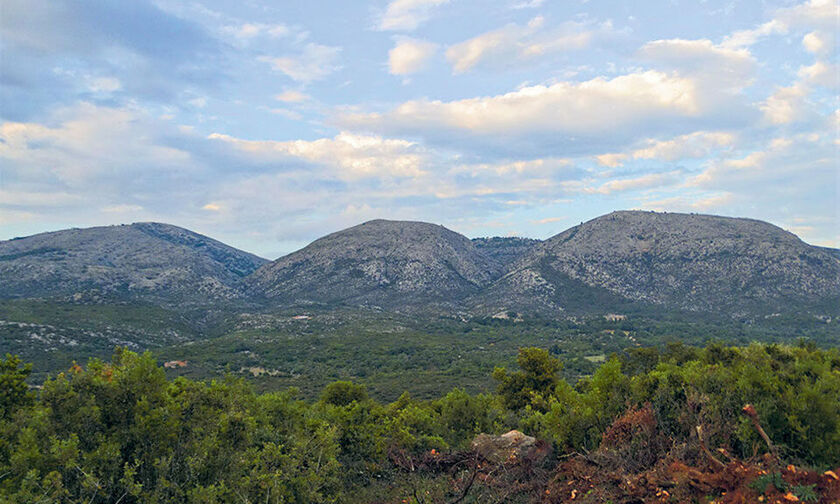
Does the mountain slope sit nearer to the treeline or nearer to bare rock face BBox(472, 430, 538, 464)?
bare rock face BBox(472, 430, 538, 464)

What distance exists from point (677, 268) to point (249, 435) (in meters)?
178

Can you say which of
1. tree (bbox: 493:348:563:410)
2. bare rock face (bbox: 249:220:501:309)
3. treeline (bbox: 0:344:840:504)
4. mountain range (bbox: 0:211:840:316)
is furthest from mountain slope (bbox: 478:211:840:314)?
treeline (bbox: 0:344:840:504)

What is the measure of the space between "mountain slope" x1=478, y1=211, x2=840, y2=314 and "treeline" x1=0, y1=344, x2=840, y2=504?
479ft

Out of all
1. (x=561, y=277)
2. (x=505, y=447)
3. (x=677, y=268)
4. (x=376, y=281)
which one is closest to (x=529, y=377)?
(x=505, y=447)

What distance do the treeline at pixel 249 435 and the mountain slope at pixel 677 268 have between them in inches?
5745

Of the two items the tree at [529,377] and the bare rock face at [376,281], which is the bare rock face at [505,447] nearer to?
the tree at [529,377]

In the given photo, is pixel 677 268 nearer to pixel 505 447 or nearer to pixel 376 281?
pixel 376 281

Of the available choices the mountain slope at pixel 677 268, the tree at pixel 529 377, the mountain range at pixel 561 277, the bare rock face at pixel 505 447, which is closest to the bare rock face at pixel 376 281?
the mountain range at pixel 561 277

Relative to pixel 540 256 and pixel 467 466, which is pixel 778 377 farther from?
pixel 540 256

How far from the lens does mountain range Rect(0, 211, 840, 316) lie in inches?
5591

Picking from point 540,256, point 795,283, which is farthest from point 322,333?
point 795,283

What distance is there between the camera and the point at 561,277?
557ft

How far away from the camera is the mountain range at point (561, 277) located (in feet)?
466

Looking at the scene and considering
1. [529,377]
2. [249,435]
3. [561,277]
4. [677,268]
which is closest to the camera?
[249,435]
